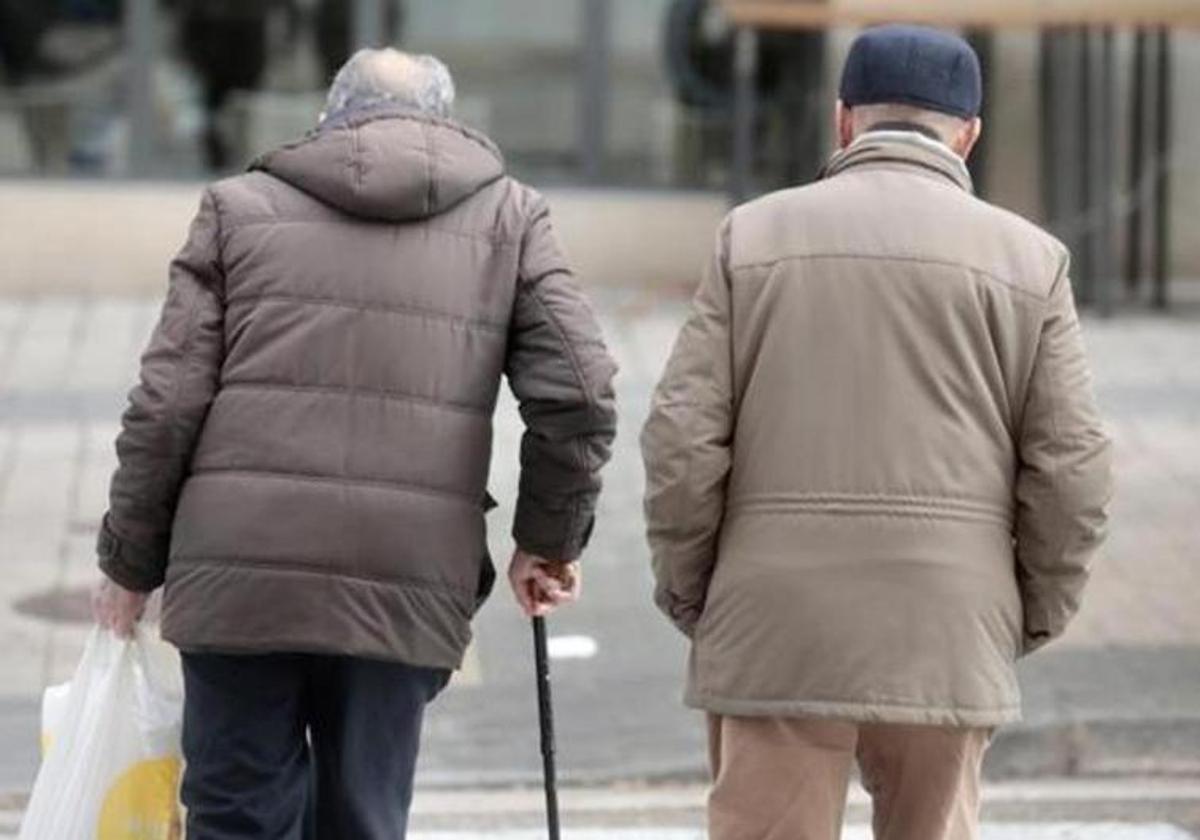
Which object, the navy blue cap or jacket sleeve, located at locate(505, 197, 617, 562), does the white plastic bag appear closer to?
jacket sleeve, located at locate(505, 197, 617, 562)

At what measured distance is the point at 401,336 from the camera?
16.1ft

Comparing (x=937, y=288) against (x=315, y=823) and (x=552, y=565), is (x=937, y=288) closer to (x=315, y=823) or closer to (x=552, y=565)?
(x=552, y=565)

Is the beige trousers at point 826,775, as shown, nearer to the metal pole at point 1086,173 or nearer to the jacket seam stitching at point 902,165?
the jacket seam stitching at point 902,165

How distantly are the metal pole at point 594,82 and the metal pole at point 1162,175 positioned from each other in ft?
9.06

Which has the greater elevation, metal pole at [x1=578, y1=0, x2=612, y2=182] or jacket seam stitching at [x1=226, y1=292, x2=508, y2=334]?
jacket seam stitching at [x1=226, y1=292, x2=508, y2=334]

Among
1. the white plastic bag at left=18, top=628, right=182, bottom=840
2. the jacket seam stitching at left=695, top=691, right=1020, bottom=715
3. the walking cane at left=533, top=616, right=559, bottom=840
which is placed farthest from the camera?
the walking cane at left=533, top=616, right=559, bottom=840

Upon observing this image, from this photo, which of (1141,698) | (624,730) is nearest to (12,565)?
(624,730)

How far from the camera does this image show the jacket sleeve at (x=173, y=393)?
4.90m

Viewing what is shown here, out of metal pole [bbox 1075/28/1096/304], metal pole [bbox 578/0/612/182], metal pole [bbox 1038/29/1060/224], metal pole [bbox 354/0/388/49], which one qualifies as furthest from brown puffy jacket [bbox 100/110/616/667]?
metal pole [bbox 578/0/612/182]

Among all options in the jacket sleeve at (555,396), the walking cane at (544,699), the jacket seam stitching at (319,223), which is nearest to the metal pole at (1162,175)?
the walking cane at (544,699)

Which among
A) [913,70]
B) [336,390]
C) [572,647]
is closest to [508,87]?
[572,647]

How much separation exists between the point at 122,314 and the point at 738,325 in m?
9.80

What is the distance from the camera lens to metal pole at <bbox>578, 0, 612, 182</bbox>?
1512 centimetres

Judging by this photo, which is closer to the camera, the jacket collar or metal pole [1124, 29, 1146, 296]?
the jacket collar
